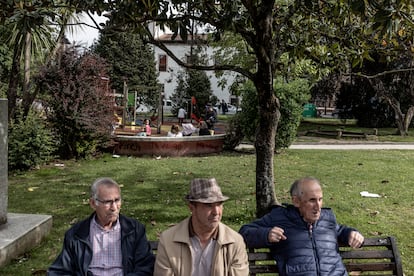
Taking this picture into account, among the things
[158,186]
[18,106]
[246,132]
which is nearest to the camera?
[158,186]

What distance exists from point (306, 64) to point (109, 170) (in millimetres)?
9646

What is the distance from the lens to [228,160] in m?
12.7

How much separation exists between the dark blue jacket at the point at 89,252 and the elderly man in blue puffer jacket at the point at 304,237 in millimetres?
780

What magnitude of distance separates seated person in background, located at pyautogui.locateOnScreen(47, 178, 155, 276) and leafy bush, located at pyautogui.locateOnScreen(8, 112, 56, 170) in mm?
7946

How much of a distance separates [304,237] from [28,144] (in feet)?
28.7

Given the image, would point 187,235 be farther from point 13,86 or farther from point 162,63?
point 162,63

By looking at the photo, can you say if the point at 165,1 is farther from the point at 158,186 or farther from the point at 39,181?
the point at 39,181

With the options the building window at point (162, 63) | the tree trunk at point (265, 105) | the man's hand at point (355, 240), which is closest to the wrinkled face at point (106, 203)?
the man's hand at point (355, 240)

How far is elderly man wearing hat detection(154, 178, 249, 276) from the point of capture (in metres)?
2.92

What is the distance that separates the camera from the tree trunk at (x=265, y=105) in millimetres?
5543

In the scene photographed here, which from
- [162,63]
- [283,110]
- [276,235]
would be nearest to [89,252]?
[276,235]

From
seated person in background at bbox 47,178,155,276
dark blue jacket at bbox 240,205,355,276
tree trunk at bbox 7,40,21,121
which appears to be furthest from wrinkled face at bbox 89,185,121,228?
tree trunk at bbox 7,40,21,121

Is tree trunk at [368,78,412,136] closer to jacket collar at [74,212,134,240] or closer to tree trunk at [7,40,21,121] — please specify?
tree trunk at [7,40,21,121]

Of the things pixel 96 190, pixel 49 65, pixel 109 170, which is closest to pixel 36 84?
pixel 49 65
